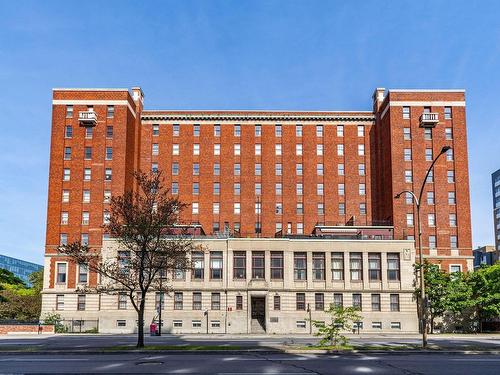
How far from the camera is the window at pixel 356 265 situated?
68.2m

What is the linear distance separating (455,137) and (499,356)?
2185 inches

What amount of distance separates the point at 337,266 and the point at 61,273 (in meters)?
36.0

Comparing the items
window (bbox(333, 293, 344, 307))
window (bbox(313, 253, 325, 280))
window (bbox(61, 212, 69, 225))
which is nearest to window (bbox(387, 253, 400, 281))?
window (bbox(333, 293, 344, 307))

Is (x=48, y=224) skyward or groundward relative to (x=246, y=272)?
skyward

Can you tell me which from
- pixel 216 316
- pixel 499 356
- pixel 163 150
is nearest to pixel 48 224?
pixel 163 150

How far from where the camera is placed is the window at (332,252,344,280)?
6825cm

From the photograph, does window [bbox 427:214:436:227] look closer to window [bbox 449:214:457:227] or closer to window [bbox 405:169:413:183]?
window [bbox 449:214:457:227]

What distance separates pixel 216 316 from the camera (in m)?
67.1

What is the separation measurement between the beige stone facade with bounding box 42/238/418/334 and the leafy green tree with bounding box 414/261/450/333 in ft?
6.41

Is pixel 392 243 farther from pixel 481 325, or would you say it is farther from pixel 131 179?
pixel 131 179

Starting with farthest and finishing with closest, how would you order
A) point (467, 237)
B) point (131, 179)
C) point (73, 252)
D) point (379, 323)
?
point (131, 179) → point (467, 237) → point (379, 323) → point (73, 252)

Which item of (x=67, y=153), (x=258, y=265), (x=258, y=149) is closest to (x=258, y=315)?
(x=258, y=265)

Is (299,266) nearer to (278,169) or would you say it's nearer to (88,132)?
(278,169)

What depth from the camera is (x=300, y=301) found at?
6750 cm
